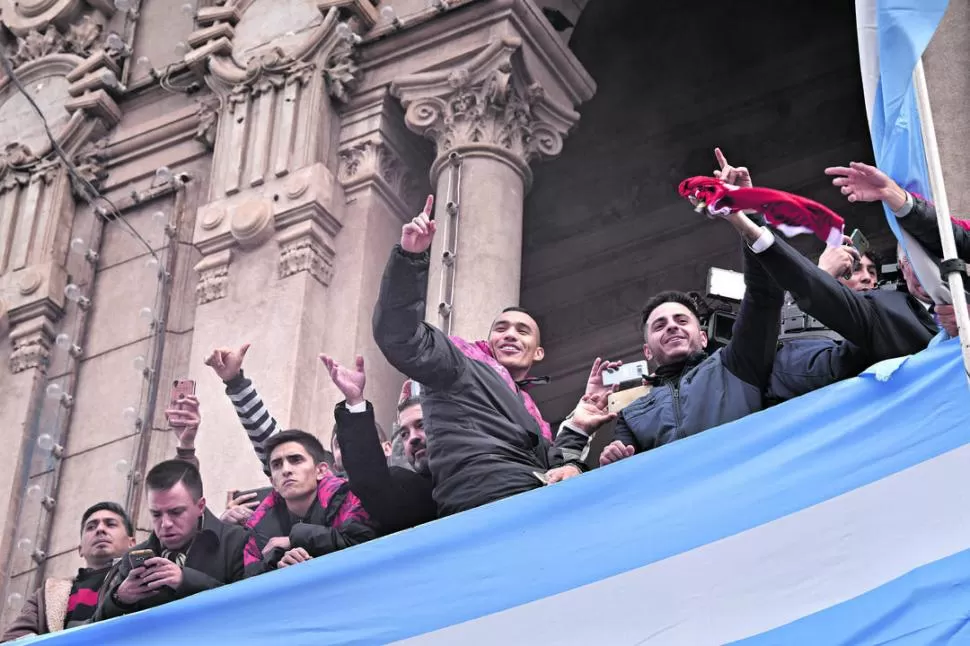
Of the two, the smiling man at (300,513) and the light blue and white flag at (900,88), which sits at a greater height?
the light blue and white flag at (900,88)

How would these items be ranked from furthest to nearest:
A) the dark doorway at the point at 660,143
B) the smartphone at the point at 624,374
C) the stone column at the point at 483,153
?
the dark doorway at the point at 660,143 → the stone column at the point at 483,153 → the smartphone at the point at 624,374

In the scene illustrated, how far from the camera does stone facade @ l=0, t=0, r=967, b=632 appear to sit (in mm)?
13180

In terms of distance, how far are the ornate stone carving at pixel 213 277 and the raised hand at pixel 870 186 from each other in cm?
700

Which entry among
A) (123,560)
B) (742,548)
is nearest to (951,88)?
(742,548)

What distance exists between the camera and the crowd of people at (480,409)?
771 cm

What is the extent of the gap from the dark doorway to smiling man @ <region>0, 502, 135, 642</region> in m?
7.57

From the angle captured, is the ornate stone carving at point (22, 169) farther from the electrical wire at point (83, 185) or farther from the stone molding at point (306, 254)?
the stone molding at point (306, 254)

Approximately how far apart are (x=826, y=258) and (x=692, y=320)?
2.02ft

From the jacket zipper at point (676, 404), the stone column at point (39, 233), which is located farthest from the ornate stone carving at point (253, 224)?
the jacket zipper at point (676, 404)

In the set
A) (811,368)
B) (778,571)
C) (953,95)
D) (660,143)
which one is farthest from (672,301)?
(660,143)

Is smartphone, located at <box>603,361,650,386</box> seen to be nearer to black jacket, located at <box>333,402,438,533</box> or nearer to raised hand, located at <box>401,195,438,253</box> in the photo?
black jacket, located at <box>333,402,438,533</box>

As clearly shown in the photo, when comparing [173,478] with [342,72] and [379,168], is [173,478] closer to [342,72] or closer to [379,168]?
[379,168]

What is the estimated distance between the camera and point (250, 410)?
10008mm

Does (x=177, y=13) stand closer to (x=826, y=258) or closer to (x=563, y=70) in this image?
(x=563, y=70)
